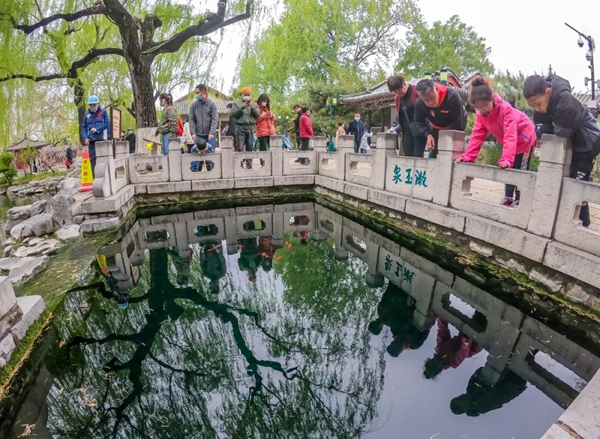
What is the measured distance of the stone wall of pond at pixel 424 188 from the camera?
11.9ft

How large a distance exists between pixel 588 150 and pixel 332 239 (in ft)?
11.5

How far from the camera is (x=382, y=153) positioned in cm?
630

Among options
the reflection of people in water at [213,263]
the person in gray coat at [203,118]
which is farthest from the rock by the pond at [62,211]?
the person in gray coat at [203,118]

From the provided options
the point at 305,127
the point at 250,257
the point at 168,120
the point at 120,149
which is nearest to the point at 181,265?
the point at 250,257

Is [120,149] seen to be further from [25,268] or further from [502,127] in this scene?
[502,127]

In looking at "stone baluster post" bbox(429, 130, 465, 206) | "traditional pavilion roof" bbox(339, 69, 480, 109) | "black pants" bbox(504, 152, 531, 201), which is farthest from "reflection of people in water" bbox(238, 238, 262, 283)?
"traditional pavilion roof" bbox(339, 69, 480, 109)

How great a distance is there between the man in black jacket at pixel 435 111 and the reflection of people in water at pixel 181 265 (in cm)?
368

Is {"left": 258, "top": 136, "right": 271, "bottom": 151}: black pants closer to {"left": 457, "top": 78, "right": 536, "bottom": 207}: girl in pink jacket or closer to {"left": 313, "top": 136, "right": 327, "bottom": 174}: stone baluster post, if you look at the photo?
{"left": 313, "top": 136, "right": 327, "bottom": 174}: stone baluster post

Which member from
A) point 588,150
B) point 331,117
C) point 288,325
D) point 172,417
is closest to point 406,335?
point 288,325

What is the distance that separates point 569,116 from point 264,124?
6050 millimetres

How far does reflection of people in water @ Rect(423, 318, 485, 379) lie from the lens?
3104 millimetres

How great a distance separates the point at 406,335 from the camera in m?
3.60

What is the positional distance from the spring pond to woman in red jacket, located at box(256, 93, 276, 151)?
389 centimetres

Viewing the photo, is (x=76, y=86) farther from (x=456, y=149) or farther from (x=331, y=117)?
(x=456, y=149)
